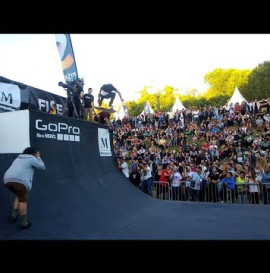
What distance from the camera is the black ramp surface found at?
5.12 metres

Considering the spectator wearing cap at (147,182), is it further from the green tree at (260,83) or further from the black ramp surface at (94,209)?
the green tree at (260,83)

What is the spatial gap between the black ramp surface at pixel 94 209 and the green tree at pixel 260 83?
42887mm

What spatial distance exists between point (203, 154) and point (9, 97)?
391 inches

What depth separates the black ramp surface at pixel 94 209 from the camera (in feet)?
16.8

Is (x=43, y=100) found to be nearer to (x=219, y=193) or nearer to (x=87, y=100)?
(x=87, y=100)

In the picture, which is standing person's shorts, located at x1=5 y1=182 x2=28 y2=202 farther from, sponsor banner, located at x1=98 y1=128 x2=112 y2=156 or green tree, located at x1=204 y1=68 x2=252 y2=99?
green tree, located at x1=204 y1=68 x2=252 y2=99

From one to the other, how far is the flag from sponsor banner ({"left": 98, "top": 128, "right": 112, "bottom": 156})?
123 inches

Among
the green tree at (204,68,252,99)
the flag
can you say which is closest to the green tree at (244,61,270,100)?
the green tree at (204,68,252,99)
